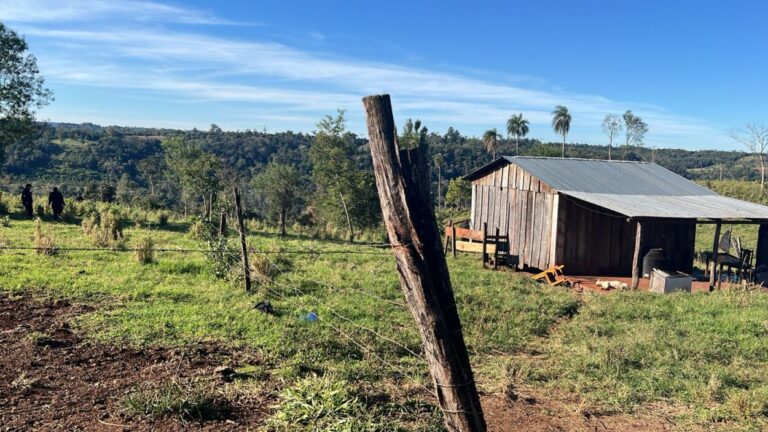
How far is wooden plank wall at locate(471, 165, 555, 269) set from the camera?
606 inches

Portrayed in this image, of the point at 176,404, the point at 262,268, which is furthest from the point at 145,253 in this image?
the point at 176,404

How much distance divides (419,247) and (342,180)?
1195 inches

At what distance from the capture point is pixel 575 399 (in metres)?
5.64

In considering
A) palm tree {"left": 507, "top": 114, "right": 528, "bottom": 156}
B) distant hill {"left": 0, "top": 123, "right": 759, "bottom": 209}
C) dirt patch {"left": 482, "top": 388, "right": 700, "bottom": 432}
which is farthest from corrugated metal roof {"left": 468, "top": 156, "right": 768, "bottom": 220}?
palm tree {"left": 507, "top": 114, "right": 528, "bottom": 156}

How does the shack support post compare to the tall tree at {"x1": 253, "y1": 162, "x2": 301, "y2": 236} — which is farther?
the tall tree at {"x1": 253, "y1": 162, "x2": 301, "y2": 236}

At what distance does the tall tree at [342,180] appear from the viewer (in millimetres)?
33000

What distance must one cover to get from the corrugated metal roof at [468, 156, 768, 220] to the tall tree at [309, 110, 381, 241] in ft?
52.9

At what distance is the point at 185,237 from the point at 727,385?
1390 cm

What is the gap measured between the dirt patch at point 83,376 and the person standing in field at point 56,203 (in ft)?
38.0

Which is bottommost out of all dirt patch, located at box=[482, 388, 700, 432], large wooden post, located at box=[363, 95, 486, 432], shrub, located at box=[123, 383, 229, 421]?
dirt patch, located at box=[482, 388, 700, 432]

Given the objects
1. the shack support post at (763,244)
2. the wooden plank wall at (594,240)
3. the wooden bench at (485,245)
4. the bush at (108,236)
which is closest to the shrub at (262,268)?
the bush at (108,236)

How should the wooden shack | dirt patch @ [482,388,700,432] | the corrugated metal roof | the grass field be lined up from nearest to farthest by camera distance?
dirt patch @ [482,388,700,432] < the grass field < the corrugated metal roof < the wooden shack

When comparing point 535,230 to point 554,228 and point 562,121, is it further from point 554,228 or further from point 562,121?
point 562,121

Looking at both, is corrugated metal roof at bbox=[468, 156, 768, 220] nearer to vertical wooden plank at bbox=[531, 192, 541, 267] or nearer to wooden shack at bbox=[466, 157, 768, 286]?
wooden shack at bbox=[466, 157, 768, 286]
